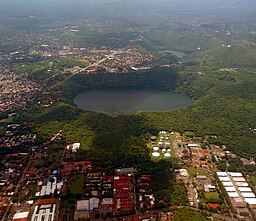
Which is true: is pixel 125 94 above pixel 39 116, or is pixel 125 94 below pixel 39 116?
above

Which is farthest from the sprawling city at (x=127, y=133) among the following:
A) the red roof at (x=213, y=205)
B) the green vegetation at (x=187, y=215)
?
the green vegetation at (x=187, y=215)

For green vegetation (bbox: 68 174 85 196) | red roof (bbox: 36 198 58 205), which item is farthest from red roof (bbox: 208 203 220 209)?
red roof (bbox: 36 198 58 205)

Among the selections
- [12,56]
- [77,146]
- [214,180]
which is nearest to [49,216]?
[77,146]

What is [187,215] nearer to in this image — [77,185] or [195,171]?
[195,171]

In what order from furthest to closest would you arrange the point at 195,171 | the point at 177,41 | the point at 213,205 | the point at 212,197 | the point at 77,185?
the point at 177,41 < the point at 195,171 < the point at 77,185 < the point at 212,197 < the point at 213,205

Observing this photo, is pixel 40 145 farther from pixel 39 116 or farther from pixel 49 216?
pixel 49 216

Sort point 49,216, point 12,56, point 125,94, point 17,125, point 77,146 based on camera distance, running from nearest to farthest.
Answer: point 49,216 < point 77,146 < point 17,125 < point 125,94 < point 12,56

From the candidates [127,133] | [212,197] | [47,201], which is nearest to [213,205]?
[212,197]

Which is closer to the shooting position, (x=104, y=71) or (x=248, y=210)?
(x=248, y=210)

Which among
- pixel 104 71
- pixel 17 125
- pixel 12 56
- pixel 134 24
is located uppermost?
pixel 134 24
